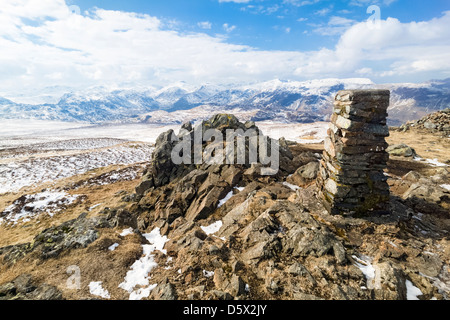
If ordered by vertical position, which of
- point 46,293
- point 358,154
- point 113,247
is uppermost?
point 358,154

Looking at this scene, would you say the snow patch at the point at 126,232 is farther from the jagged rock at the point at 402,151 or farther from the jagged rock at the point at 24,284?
the jagged rock at the point at 402,151

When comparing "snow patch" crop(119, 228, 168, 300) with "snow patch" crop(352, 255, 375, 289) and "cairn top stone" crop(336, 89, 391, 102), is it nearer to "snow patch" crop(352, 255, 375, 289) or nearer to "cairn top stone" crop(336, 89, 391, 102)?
"snow patch" crop(352, 255, 375, 289)

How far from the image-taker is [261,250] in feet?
31.0

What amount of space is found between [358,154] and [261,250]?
7.13 metres

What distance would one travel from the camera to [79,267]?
11.3m

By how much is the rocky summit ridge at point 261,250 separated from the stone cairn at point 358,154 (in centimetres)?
83

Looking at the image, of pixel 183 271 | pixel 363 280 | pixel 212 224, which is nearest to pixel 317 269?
pixel 363 280

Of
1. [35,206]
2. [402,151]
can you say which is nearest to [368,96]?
[402,151]

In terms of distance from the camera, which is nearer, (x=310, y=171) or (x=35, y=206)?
(x=310, y=171)

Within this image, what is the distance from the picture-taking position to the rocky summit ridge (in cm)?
774

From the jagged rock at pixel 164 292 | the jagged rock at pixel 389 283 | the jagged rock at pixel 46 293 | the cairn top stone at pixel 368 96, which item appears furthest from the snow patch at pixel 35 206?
the cairn top stone at pixel 368 96

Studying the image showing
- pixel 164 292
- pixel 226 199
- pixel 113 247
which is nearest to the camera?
pixel 164 292

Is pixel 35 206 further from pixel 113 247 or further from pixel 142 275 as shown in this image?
pixel 142 275

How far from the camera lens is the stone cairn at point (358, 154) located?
10195mm
